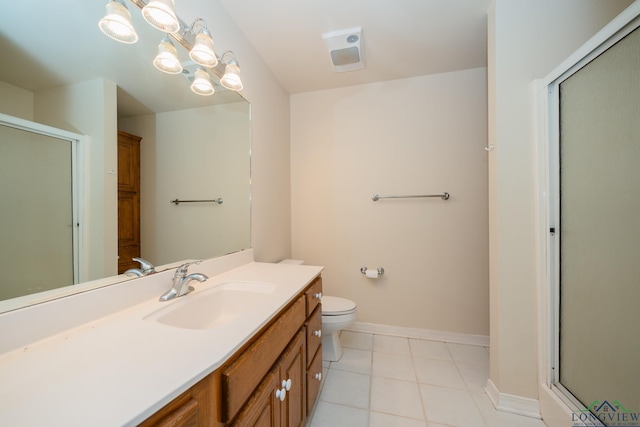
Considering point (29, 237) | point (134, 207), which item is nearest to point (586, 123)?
point (134, 207)

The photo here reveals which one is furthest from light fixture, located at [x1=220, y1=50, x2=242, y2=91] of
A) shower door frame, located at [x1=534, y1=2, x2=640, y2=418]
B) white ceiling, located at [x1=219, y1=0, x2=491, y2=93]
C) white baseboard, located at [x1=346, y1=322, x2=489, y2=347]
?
white baseboard, located at [x1=346, y1=322, x2=489, y2=347]

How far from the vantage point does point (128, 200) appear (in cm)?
91

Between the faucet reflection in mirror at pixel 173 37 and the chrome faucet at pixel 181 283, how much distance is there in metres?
0.88

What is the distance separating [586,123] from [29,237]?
209 cm

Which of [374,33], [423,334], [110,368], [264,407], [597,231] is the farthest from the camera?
[423,334]

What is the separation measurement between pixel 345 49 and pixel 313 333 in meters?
1.86

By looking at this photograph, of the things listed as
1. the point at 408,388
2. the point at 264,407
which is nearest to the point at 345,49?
the point at 264,407

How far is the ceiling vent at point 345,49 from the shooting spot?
1.56 meters

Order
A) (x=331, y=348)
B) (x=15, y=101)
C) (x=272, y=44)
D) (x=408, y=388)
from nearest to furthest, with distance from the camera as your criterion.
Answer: (x=15, y=101) → (x=408, y=388) → (x=272, y=44) → (x=331, y=348)

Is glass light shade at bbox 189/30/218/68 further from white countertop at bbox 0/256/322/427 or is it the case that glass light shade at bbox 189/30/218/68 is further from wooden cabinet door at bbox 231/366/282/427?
wooden cabinet door at bbox 231/366/282/427

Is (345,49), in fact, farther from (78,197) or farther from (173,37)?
(78,197)

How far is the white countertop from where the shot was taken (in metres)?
0.38

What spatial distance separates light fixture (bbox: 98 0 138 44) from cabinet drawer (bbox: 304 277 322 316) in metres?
1.25

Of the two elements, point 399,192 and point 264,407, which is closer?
point 264,407
